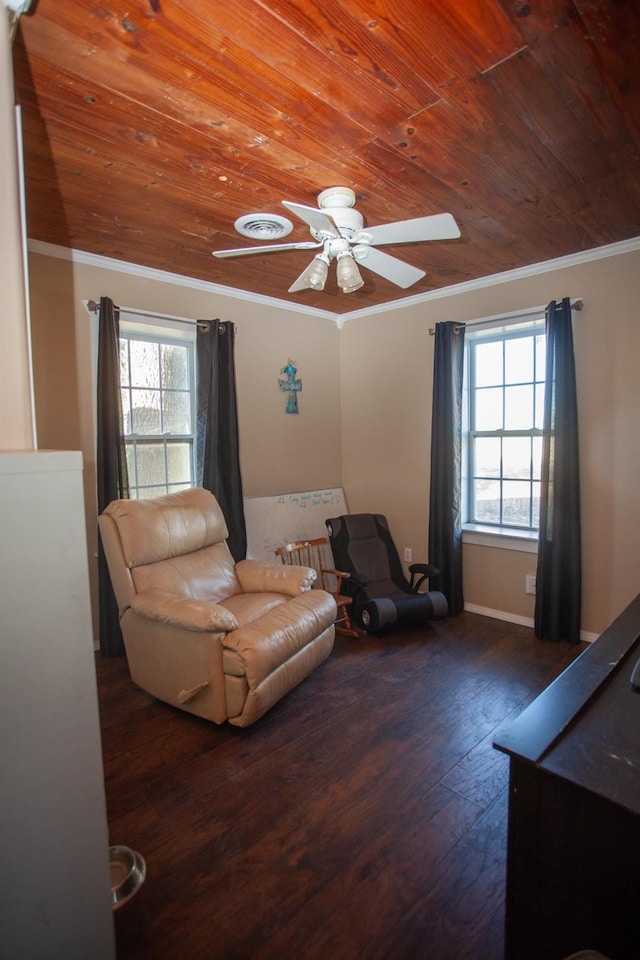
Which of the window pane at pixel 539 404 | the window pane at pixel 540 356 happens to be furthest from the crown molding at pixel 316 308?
the window pane at pixel 539 404

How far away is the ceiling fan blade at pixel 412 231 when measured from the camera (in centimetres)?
189

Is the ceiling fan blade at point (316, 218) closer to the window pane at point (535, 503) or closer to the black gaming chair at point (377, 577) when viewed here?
the black gaming chair at point (377, 577)

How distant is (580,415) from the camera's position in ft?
10.6

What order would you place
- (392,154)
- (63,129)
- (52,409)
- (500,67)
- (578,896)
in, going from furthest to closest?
(52,409) < (392,154) < (63,129) < (500,67) < (578,896)

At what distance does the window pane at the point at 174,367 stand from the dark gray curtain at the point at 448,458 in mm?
1944

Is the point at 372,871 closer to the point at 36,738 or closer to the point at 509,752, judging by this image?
the point at 509,752

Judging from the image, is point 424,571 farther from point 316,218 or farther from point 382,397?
point 316,218

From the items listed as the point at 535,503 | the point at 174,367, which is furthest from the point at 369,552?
the point at 174,367

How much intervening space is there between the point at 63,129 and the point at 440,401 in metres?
2.83

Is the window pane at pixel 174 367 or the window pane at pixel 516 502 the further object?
the window pane at pixel 516 502

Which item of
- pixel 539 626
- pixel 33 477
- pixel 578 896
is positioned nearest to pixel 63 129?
pixel 33 477

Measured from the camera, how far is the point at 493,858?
1.65 metres

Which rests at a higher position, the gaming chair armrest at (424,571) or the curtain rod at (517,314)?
the curtain rod at (517,314)

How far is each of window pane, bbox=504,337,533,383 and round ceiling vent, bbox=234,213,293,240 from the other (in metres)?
2.00
